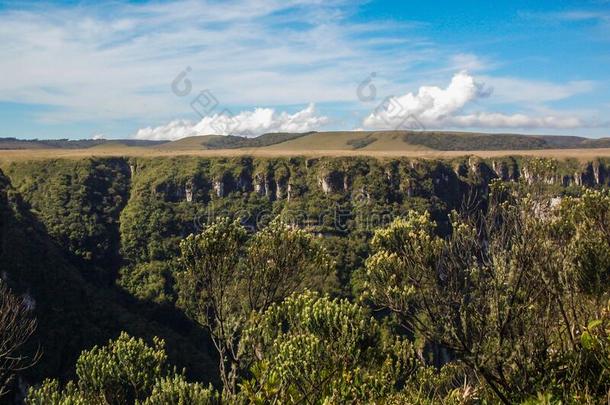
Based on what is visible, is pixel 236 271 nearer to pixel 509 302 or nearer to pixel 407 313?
pixel 407 313

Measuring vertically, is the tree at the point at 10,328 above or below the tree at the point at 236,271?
below

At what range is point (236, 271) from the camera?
91.8 feet

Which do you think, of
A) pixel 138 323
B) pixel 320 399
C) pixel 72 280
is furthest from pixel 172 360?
pixel 320 399

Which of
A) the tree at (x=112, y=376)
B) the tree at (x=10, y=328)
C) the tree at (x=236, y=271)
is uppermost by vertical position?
the tree at (x=236, y=271)

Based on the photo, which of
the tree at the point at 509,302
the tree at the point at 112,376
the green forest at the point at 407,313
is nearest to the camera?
the tree at the point at 509,302

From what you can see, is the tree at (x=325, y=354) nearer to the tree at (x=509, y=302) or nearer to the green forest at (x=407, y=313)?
the green forest at (x=407, y=313)

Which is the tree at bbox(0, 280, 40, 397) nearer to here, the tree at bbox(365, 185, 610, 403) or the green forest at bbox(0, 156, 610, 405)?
the green forest at bbox(0, 156, 610, 405)

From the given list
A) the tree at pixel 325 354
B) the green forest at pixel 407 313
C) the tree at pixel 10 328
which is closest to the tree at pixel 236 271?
the green forest at pixel 407 313

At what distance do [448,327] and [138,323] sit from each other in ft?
378

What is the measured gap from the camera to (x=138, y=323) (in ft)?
394

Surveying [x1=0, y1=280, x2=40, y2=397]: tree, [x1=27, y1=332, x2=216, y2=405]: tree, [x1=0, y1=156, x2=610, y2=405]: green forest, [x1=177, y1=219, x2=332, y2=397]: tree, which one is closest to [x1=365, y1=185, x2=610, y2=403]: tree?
[x1=0, y1=156, x2=610, y2=405]: green forest

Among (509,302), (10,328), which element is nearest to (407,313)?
(509,302)

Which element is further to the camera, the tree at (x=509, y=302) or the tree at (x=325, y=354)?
the tree at (x=325, y=354)

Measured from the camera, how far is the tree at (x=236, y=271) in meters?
26.6
